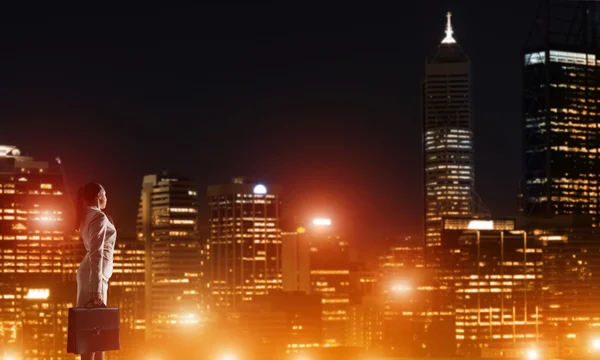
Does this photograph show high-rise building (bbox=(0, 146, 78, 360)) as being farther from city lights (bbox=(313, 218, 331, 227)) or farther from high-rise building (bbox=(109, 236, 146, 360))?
city lights (bbox=(313, 218, 331, 227))

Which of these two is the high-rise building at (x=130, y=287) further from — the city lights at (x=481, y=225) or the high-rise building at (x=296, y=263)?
the city lights at (x=481, y=225)

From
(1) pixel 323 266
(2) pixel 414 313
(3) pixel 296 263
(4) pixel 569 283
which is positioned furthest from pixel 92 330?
(3) pixel 296 263

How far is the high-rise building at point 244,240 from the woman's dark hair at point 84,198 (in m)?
83.7

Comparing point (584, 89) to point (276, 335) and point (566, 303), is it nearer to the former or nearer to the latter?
point (566, 303)

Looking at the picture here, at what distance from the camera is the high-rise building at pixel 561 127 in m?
84.2

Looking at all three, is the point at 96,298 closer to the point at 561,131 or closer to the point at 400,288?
the point at 400,288

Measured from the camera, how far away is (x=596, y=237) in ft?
261

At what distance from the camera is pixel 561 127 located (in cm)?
8644

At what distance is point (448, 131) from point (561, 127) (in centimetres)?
1557

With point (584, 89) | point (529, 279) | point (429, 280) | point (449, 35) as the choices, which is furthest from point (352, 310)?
point (449, 35)

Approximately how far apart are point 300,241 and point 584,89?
22.5 metres

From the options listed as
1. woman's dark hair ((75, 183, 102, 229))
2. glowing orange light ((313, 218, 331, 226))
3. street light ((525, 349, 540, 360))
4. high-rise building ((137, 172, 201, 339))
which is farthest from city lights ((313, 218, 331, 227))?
woman's dark hair ((75, 183, 102, 229))

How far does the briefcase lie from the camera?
15.4 ft

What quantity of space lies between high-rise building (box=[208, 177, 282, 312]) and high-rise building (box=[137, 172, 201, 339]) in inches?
67.7
